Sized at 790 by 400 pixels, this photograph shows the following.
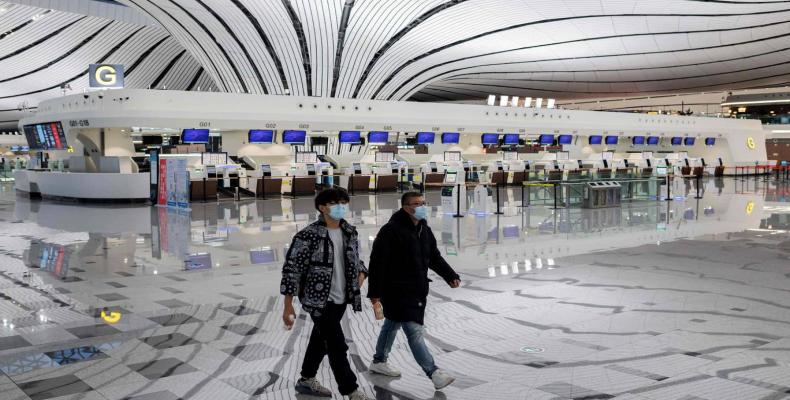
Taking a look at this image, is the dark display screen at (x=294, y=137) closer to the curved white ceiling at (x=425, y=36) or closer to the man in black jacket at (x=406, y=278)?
the curved white ceiling at (x=425, y=36)

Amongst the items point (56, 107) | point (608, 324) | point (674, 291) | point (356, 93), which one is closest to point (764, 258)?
point (674, 291)

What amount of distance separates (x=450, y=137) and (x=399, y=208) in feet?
53.6

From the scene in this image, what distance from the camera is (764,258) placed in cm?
928

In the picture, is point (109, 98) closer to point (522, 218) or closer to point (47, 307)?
point (522, 218)

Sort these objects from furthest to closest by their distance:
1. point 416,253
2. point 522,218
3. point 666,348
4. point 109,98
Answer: point 109,98, point 522,218, point 666,348, point 416,253

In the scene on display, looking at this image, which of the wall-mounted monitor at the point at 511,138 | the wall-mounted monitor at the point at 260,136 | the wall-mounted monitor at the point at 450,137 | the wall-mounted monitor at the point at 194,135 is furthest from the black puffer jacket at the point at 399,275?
the wall-mounted monitor at the point at 511,138

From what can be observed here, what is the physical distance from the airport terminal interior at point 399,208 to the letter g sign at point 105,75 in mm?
89

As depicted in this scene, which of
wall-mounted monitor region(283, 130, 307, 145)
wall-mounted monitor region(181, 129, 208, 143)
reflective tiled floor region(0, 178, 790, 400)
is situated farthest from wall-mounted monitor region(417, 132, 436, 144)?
reflective tiled floor region(0, 178, 790, 400)

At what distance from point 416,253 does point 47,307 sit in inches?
158

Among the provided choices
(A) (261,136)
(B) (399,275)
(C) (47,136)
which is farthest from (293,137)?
(B) (399,275)

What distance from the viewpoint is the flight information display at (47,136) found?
903 inches

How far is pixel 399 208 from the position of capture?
14000 millimetres

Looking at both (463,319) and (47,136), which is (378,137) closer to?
(47,136)

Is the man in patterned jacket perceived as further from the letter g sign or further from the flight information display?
the letter g sign
